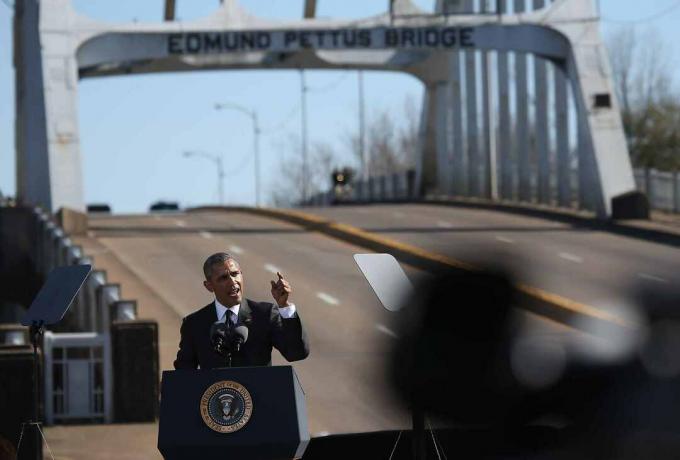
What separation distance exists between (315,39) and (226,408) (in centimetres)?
4073

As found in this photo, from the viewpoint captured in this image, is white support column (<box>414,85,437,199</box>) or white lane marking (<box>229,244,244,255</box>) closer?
white lane marking (<box>229,244,244,255</box>)

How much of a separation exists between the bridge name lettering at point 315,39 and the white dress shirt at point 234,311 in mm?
39551

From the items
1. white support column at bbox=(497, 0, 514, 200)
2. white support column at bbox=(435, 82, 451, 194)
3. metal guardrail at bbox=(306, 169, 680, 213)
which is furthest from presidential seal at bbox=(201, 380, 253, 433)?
white support column at bbox=(435, 82, 451, 194)

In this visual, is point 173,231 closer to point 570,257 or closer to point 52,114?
point 52,114

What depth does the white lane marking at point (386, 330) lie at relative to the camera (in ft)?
87.4

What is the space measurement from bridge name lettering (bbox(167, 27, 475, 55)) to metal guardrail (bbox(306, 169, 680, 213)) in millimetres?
8810

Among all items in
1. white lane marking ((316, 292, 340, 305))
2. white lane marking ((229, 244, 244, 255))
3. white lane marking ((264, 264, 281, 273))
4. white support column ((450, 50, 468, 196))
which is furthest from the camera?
white support column ((450, 50, 468, 196))

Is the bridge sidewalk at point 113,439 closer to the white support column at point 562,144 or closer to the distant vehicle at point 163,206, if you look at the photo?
the white support column at point 562,144

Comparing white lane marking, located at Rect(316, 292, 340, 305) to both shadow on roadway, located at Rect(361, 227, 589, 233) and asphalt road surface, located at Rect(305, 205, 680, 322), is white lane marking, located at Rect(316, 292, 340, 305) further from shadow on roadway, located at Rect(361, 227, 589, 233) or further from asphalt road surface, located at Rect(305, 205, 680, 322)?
shadow on roadway, located at Rect(361, 227, 589, 233)

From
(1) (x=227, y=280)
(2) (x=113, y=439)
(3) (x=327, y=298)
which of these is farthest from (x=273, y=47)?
(1) (x=227, y=280)

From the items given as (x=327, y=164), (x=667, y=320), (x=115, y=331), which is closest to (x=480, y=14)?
(x=115, y=331)

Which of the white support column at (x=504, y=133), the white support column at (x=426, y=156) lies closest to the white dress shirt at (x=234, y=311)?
the white support column at (x=504, y=133)

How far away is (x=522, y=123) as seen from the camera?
61.3 m

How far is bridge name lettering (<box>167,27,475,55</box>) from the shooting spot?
47812 mm
